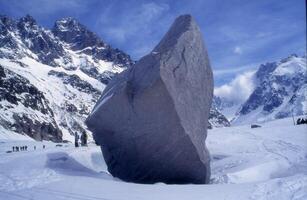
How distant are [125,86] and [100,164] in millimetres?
10133

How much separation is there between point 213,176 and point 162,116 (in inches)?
208

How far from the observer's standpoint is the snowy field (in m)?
11.7

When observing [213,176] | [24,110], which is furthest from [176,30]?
[24,110]

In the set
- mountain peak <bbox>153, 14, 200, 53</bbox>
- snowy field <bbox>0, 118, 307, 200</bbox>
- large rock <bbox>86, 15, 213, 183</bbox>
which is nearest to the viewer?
snowy field <bbox>0, 118, 307, 200</bbox>

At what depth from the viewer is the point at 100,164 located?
82.8ft

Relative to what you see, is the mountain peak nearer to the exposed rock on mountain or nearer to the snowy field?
the snowy field

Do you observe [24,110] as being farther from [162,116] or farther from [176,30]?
[162,116]

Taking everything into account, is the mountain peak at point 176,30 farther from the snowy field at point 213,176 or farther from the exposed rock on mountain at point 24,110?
the exposed rock on mountain at point 24,110

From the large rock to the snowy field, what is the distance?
1.37 metres

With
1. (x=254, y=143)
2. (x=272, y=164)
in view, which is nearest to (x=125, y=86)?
(x=272, y=164)

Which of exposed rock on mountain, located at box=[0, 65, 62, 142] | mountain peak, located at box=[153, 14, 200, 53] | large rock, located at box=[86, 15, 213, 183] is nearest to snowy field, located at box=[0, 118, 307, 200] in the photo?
large rock, located at box=[86, 15, 213, 183]

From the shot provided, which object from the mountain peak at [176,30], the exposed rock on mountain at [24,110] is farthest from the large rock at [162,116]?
the exposed rock on mountain at [24,110]

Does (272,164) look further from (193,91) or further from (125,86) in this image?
(125,86)

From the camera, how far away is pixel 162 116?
15742mm
